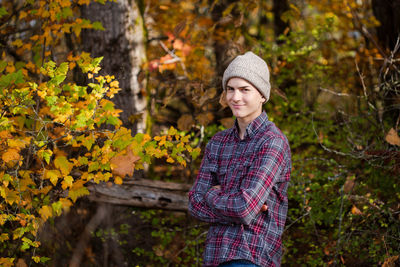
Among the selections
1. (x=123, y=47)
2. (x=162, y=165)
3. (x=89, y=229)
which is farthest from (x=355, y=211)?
(x=123, y=47)

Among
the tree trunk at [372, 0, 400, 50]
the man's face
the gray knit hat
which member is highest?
the tree trunk at [372, 0, 400, 50]

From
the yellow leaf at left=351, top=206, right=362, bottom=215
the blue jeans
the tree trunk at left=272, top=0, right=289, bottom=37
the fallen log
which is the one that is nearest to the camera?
the blue jeans

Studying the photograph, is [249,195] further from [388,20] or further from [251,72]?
[388,20]

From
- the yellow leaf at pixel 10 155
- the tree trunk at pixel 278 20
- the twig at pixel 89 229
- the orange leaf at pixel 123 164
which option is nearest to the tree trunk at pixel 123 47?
the twig at pixel 89 229

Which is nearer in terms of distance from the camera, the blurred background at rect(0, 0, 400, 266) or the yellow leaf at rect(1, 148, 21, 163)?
the yellow leaf at rect(1, 148, 21, 163)

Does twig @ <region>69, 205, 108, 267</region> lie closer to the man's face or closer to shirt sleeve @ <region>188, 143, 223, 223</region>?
shirt sleeve @ <region>188, 143, 223, 223</region>

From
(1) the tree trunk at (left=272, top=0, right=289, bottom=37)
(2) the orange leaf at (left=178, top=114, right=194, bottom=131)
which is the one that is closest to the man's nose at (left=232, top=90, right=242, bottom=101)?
(2) the orange leaf at (left=178, top=114, right=194, bottom=131)

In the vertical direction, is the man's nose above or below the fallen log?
above

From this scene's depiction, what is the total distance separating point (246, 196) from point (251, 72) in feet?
2.55

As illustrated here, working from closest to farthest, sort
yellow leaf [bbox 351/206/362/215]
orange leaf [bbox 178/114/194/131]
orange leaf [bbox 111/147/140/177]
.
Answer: orange leaf [bbox 111/147/140/177] → yellow leaf [bbox 351/206/362/215] → orange leaf [bbox 178/114/194/131]

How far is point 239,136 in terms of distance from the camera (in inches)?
111

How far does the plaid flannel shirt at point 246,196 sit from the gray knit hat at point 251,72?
0.72ft

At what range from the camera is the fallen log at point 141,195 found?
4930mm

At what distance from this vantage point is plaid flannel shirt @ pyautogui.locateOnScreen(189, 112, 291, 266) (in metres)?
2.45
